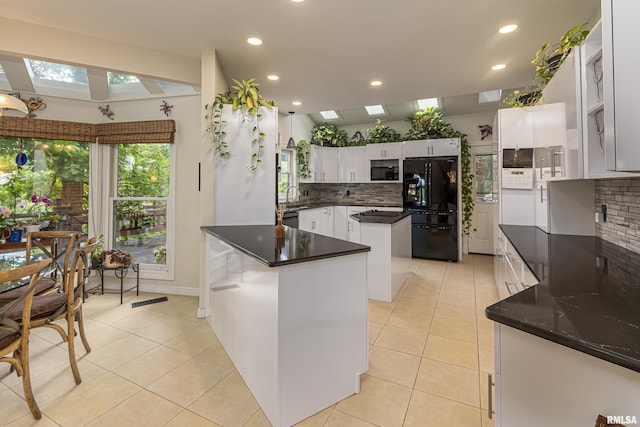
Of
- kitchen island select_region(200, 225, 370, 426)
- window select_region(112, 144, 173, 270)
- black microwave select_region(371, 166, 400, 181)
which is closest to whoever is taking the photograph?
kitchen island select_region(200, 225, 370, 426)

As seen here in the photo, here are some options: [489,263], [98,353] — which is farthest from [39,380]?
[489,263]

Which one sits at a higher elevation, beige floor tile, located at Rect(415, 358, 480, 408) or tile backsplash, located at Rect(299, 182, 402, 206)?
tile backsplash, located at Rect(299, 182, 402, 206)

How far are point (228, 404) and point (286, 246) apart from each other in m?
0.99

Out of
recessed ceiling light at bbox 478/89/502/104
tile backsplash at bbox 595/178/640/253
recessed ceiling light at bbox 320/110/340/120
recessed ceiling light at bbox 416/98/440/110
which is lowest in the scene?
tile backsplash at bbox 595/178/640/253

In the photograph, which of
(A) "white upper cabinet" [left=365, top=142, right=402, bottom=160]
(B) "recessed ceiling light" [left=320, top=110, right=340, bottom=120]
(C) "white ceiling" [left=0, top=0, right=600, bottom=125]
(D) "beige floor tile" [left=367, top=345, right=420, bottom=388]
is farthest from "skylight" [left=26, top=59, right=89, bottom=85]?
(A) "white upper cabinet" [left=365, top=142, right=402, bottom=160]

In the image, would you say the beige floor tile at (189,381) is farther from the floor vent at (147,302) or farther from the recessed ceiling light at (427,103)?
the recessed ceiling light at (427,103)

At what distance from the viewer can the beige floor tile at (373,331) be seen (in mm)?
2463

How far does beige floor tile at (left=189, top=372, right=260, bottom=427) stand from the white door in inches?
208

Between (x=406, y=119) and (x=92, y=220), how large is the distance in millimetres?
5607

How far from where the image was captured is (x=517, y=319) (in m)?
0.87

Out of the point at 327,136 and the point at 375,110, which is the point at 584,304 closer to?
the point at 375,110

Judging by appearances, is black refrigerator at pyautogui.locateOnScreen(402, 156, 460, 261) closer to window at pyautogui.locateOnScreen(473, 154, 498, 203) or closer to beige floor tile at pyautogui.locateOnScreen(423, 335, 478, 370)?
window at pyautogui.locateOnScreen(473, 154, 498, 203)

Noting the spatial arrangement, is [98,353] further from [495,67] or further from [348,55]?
[495,67]

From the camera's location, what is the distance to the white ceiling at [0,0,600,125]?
217cm
